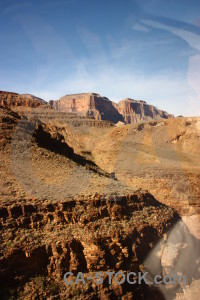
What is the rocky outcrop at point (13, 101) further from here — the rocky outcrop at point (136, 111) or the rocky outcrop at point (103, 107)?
the rocky outcrop at point (136, 111)

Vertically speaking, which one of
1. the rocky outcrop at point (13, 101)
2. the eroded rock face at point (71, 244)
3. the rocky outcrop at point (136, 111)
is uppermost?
the rocky outcrop at point (136, 111)

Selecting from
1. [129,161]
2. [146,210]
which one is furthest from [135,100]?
[146,210]

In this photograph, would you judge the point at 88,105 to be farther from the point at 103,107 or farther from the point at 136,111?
the point at 136,111

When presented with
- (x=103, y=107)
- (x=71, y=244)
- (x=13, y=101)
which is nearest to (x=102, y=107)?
(x=103, y=107)

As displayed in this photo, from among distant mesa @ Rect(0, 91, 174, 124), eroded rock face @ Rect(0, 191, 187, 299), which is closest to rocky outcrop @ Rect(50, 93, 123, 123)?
distant mesa @ Rect(0, 91, 174, 124)

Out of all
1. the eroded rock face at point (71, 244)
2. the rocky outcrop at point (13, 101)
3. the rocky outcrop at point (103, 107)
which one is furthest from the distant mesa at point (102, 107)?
the eroded rock face at point (71, 244)

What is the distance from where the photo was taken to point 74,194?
10422 millimetres

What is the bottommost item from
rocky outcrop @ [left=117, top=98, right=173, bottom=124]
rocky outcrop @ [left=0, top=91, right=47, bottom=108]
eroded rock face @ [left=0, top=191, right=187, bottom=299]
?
eroded rock face @ [left=0, top=191, right=187, bottom=299]

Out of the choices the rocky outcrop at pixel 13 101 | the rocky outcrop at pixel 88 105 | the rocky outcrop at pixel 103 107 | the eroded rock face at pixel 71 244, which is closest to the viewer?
the eroded rock face at pixel 71 244

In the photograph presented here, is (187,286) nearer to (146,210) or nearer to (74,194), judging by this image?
(146,210)

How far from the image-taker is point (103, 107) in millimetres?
116062

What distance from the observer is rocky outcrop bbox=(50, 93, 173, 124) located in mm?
111562

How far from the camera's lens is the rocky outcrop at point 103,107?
112m

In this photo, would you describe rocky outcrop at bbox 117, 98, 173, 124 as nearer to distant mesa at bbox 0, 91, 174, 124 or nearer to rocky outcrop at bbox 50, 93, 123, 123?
distant mesa at bbox 0, 91, 174, 124
